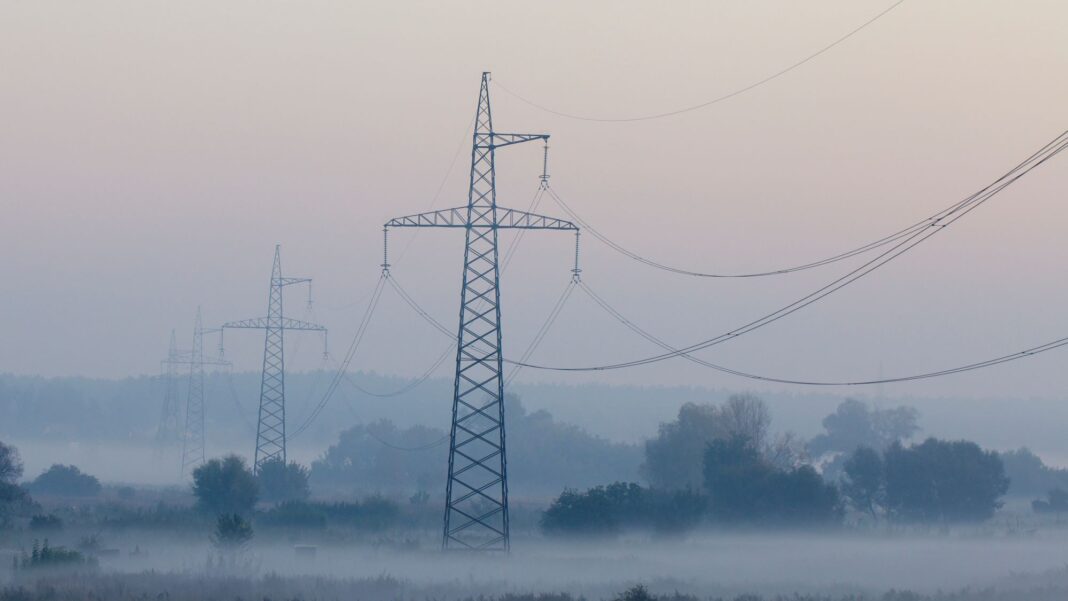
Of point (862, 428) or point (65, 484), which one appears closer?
point (65, 484)

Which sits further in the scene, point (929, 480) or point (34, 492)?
point (34, 492)

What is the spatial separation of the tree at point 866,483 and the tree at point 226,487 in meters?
40.5

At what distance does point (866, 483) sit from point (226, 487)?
42.8 m

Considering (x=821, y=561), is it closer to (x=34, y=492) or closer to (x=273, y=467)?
(x=273, y=467)

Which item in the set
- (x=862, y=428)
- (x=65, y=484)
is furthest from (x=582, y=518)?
(x=862, y=428)

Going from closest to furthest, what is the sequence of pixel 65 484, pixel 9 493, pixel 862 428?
1. pixel 9 493
2. pixel 65 484
3. pixel 862 428

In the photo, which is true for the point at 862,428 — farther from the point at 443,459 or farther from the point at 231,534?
the point at 231,534

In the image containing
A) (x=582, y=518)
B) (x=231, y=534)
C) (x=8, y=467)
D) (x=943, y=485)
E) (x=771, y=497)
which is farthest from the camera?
(x=943, y=485)

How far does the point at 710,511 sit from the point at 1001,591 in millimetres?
42638

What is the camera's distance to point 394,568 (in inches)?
1887

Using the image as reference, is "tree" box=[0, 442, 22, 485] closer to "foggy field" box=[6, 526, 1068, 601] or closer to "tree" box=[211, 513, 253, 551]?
"foggy field" box=[6, 526, 1068, 601]

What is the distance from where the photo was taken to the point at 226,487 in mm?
77188

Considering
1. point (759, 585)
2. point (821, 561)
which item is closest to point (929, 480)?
point (821, 561)

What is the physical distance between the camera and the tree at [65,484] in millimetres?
107875
